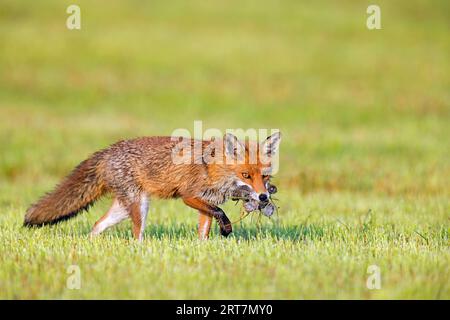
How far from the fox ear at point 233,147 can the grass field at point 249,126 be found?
1.21 m

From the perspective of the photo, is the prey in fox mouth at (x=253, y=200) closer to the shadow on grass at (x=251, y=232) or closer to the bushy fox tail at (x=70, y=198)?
the shadow on grass at (x=251, y=232)

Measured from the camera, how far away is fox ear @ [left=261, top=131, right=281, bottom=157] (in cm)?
1077

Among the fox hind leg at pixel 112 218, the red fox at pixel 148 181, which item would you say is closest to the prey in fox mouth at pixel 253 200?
the red fox at pixel 148 181

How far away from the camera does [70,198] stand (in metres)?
11.4

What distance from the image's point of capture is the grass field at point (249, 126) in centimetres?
876

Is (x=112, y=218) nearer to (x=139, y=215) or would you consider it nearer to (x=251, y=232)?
(x=139, y=215)

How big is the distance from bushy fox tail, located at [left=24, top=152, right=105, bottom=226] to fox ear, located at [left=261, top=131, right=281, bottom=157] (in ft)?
8.48

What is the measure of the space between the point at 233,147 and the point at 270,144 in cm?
54

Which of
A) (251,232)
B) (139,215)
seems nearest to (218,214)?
(139,215)

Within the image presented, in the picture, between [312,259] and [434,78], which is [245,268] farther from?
[434,78]

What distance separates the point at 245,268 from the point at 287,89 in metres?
24.9

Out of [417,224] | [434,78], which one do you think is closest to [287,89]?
[434,78]

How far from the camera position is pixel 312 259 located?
9.19m
